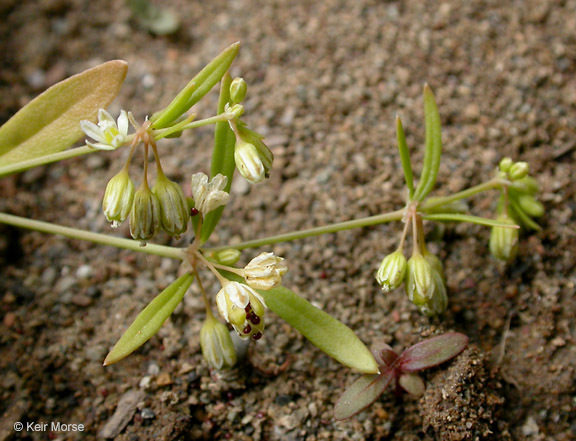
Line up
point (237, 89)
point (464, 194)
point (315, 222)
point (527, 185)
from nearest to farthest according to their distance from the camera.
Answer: point (237, 89), point (464, 194), point (527, 185), point (315, 222)

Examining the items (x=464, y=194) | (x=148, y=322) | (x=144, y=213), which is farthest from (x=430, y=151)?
(x=148, y=322)

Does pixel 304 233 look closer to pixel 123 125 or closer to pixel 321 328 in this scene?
pixel 321 328

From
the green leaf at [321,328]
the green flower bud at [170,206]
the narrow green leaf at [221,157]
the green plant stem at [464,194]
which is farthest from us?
the green plant stem at [464,194]

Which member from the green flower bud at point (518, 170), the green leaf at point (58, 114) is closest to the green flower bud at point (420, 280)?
the green flower bud at point (518, 170)

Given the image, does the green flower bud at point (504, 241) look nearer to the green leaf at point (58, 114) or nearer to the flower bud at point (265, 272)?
the flower bud at point (265, 272)

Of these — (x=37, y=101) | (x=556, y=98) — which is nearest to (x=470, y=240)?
(x=556, y=98)

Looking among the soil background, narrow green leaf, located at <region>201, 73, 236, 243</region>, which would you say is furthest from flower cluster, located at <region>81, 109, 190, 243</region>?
the soil background
